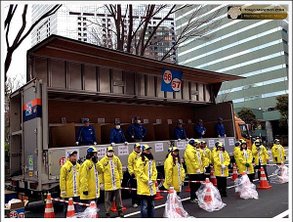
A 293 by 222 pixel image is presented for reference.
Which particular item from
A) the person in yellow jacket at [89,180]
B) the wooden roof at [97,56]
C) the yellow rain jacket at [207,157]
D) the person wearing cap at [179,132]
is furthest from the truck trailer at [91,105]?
the yellow rain jacket at [207,157]

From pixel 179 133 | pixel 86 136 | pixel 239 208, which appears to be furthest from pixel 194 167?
pixel 179 133

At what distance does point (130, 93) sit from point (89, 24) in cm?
662

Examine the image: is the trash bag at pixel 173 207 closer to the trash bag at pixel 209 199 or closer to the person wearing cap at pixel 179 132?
the trash bag at pixel 209 199

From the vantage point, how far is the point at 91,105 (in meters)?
11.9

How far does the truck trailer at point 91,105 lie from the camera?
7.96 metres

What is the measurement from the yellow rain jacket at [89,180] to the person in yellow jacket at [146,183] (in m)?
1.11

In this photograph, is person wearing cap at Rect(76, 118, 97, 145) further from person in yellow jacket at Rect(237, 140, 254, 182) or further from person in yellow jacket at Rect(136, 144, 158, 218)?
person in yellow jacket at Rect(237, 140, 254, 182)

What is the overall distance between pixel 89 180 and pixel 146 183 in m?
1.39

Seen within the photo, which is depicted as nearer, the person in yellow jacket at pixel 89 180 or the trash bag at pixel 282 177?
the person in yellow jacket at pixel 89 180

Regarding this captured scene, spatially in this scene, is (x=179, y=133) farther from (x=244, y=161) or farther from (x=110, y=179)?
(x=110, y=179)

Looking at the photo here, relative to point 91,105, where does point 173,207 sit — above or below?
below

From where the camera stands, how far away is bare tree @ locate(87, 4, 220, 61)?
14.8 meters

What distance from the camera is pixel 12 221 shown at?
5.68 meters

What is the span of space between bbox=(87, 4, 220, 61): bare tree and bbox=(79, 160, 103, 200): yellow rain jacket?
9399 millimetres
